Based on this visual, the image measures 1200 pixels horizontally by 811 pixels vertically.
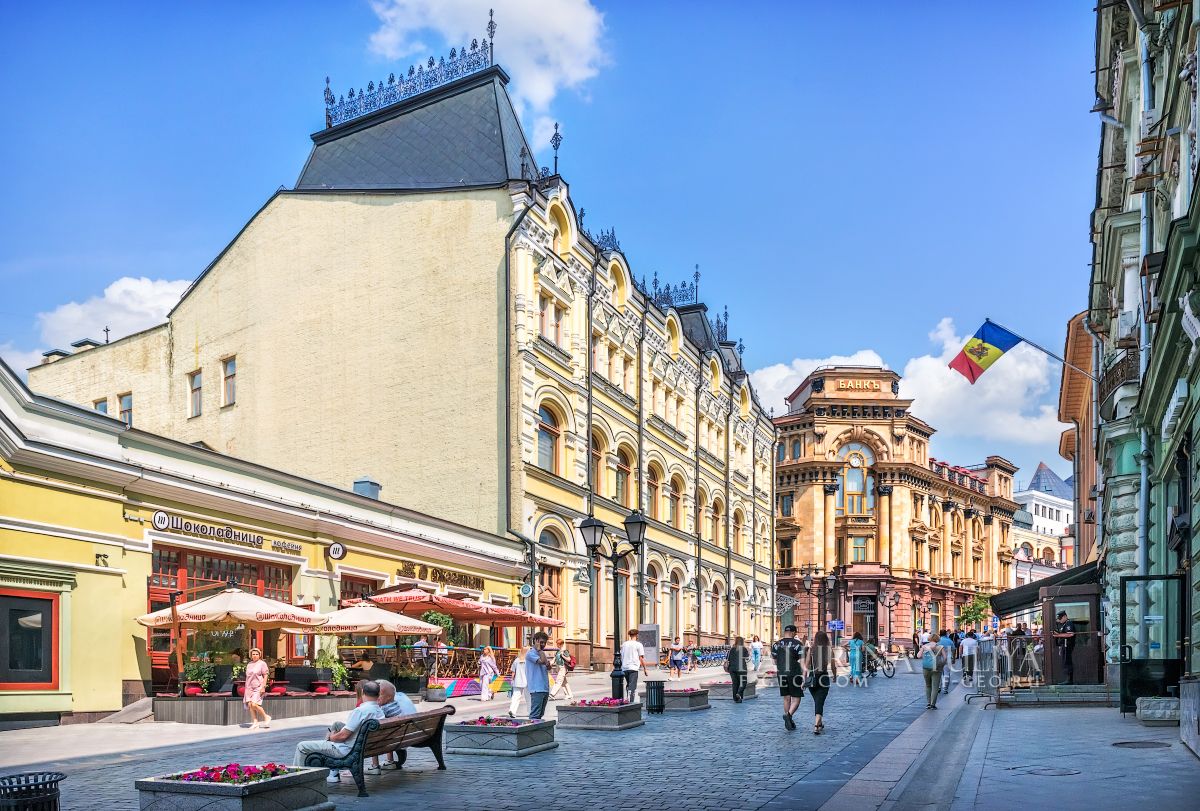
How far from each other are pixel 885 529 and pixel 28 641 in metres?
73.3

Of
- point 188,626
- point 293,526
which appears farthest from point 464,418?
point 188,626

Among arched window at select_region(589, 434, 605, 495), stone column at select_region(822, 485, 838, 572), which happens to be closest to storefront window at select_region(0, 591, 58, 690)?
arched window at select_region(589, 434, 605, 495)

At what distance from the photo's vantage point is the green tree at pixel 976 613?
3666 inches

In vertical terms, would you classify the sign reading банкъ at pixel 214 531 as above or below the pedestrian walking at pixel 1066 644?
above

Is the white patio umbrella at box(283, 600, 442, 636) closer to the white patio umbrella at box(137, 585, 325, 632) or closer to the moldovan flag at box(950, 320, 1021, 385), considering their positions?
the white patio umbrella at box(137, 585, 325, 632)

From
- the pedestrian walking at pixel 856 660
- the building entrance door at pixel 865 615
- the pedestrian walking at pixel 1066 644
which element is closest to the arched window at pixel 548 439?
the pedestrian walking at pixel 856 660

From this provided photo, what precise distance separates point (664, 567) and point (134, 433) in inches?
1151

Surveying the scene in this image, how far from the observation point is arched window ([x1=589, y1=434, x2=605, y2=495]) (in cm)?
4297

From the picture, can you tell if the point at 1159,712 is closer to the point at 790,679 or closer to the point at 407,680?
the point at 790,679

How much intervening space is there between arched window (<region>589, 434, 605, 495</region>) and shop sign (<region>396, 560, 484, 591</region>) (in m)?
9.06

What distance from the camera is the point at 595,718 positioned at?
18594mm

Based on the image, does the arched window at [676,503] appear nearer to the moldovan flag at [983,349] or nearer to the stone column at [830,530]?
the moldovan flag at [983,349]

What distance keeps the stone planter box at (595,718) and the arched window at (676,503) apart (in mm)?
31867

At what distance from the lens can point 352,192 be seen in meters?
40.0
